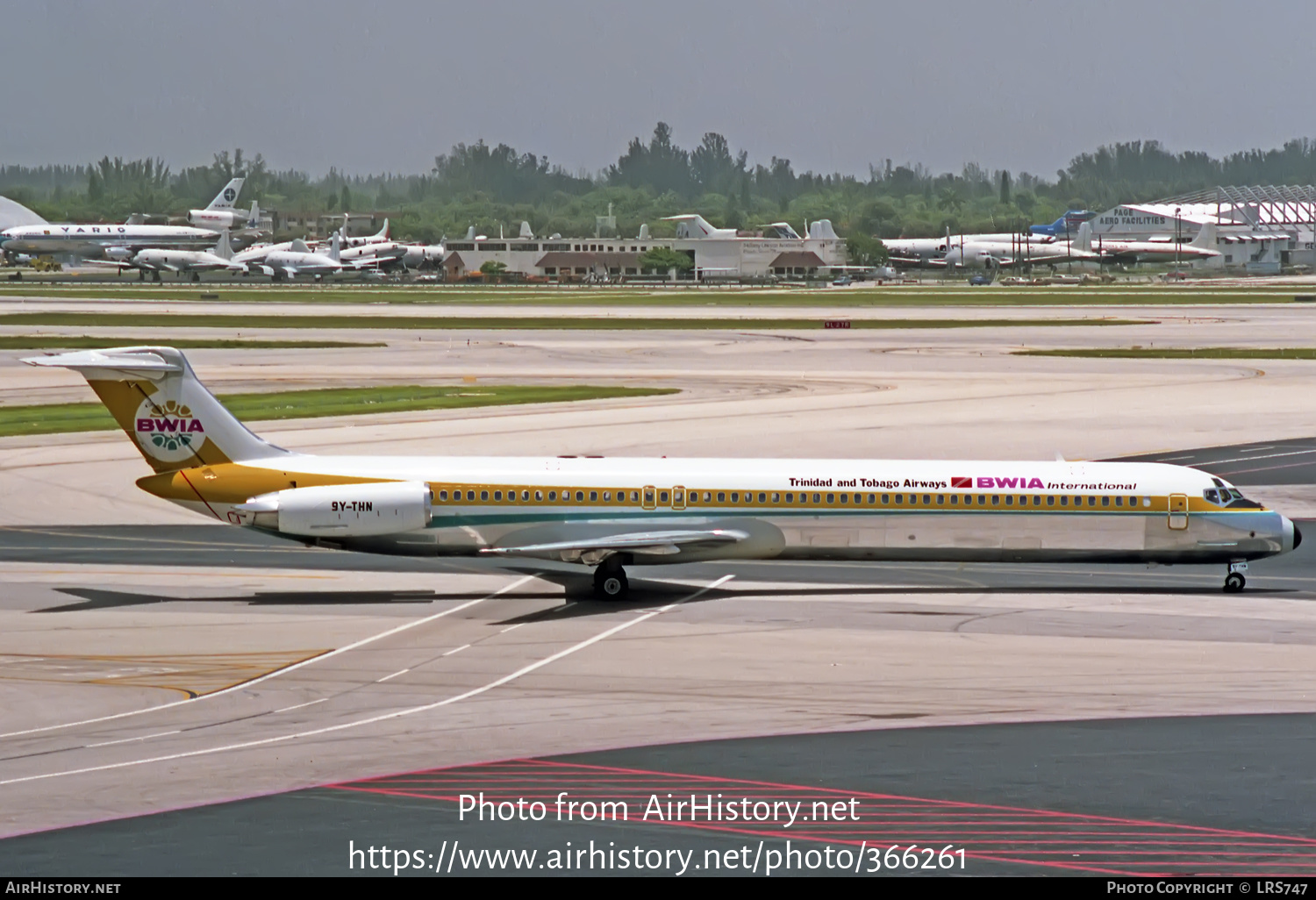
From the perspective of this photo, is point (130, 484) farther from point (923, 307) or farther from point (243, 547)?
point (923, 307)

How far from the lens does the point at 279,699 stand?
2520cm

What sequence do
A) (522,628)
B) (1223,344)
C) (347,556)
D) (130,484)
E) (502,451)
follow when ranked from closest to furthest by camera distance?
(522,628) → (347,556) → (130,484) → (502,451) → (1223,344)

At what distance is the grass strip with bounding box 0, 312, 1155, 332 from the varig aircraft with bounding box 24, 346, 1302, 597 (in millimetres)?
80974

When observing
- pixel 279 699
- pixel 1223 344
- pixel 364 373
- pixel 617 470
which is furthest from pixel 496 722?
pixel 1223 344

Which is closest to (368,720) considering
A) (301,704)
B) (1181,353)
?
(301,704)

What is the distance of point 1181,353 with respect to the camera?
93562 mm

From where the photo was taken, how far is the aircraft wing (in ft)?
108

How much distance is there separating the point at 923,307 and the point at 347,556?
111 meters

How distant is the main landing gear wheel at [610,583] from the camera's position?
33.6 metres

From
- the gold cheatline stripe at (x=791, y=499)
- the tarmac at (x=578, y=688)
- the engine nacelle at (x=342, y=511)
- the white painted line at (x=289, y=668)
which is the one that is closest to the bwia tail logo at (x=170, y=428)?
the engine nacelle at (x=342, y=511)

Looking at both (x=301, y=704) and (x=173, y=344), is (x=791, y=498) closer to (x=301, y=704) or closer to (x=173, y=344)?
(x=301, y=704)

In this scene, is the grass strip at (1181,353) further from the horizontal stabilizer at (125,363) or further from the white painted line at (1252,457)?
the horizontal stabilizer at (125,363)

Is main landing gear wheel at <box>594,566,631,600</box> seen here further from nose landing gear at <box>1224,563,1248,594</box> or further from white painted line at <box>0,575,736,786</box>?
nose landing gear at <box>1224,563,1248,594</box>

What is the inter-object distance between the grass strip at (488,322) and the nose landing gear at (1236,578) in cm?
8092
